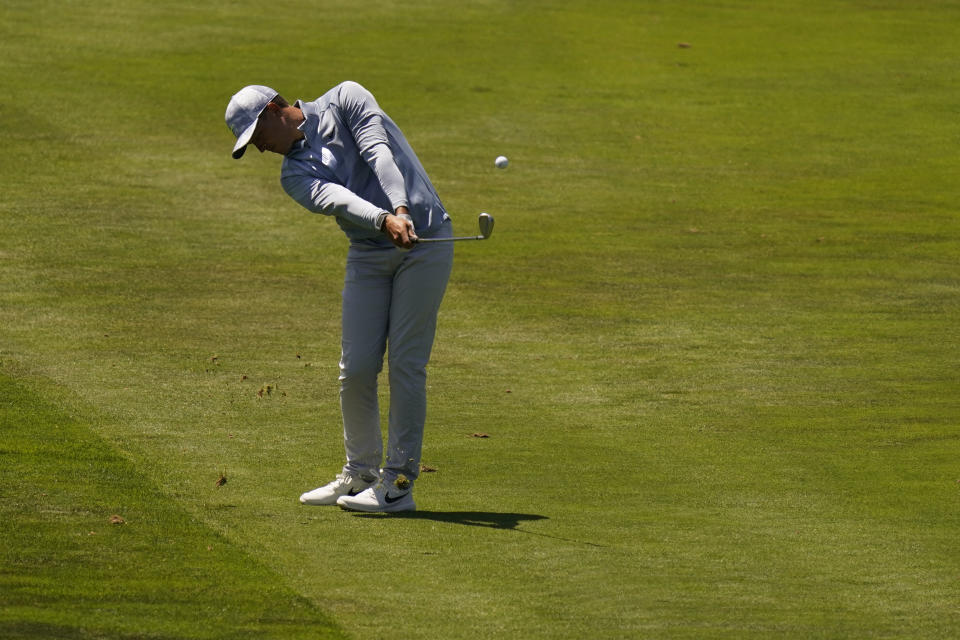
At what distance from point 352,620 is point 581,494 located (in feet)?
8.32

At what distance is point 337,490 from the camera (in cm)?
866

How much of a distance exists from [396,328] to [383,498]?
883mm

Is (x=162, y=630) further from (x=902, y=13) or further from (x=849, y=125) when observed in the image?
(x=902, y=13)

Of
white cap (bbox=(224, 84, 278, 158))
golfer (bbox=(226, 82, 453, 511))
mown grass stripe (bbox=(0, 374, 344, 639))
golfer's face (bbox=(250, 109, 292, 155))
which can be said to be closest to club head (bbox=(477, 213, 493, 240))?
golfer (bbox=(226, 82, 453, 511))

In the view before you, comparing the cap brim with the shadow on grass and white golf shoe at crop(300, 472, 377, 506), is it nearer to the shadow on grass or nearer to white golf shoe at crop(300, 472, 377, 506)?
white golf shoe at crop(300, 472, 377, 506)

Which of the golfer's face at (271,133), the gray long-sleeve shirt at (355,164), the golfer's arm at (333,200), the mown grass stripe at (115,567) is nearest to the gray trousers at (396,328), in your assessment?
the gray long-sleeve shirt at (355,164)

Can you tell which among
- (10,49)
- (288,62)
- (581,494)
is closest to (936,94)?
(288,62)

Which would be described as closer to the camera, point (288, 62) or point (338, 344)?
point (338, 344)

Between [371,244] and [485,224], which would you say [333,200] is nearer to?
[371,244]

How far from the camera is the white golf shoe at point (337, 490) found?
28.3 feet

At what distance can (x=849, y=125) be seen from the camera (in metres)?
22.9

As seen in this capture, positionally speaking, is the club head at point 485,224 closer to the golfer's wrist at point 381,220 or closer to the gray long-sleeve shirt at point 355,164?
the gray long-sleeve shirt at point 355,164

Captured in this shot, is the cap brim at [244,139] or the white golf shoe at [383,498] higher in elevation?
the cap brim at [244,139]

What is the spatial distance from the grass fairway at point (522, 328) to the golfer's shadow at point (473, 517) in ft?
0.10
